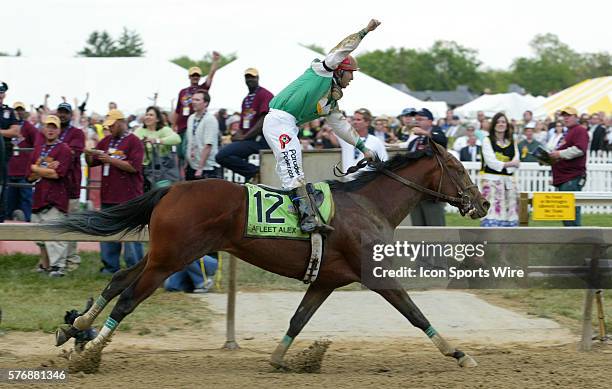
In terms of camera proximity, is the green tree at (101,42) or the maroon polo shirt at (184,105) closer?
the maroon polo shirt at (184,105)

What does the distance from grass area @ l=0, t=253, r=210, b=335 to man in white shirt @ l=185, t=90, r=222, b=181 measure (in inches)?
73.7

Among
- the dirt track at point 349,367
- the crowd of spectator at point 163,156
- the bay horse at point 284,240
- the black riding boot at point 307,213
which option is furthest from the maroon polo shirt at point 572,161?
the black riding boot at point 307,213

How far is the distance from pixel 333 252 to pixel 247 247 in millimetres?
707

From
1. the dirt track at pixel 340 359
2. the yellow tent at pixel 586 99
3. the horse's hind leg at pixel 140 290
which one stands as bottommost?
the dirt track at pixel 340 359

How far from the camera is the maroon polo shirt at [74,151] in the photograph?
1210 centimetres

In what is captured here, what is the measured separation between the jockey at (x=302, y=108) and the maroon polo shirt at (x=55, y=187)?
4.36 m

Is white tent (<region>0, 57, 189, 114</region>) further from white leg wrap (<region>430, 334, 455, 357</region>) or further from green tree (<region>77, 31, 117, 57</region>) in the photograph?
green tree (<region>77, 31, 117, 57</region>)

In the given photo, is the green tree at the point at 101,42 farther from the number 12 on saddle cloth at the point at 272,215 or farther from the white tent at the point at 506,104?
the number 12 on saddle cloth at the point at 272,215

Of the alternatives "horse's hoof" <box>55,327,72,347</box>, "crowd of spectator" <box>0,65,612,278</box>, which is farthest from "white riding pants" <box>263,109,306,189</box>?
"crowd of spectator" <box>0,65,612,278</box>

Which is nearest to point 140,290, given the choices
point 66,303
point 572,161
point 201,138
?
point 66,303

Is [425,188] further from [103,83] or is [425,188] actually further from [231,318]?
[103,83]

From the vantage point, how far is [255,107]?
13.1 meters

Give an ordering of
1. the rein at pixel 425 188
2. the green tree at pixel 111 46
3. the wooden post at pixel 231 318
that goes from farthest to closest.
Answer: the green tree at pixel 111 46 < the wooden post at pixel 231 318 < the rein at pixel 425 188

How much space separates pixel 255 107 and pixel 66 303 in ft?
12.6
